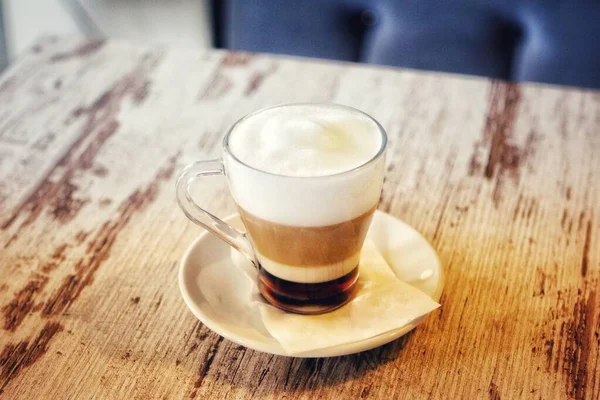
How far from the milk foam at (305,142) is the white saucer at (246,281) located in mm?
113

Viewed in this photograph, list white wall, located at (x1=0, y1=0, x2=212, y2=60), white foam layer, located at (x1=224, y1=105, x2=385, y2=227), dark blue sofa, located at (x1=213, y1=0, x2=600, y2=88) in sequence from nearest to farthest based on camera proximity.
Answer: white foam layer, located at (x1=224, y1=105, x2=385, y2=227) → dark blue sofa, located at (x1=213, y1=0, x2=600, y2=88) → white wall, located at (x1=0, y1=0, x2=212, y2=60)

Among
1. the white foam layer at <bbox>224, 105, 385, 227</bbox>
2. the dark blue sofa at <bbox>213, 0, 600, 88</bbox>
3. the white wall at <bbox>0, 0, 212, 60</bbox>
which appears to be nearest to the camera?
Result: the white foam layer at <bbox>224, 105, 385, 227</bbox>

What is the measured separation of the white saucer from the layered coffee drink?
28 millimetres

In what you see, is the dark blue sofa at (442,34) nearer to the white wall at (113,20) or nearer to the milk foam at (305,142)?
the white wall at (113,20)

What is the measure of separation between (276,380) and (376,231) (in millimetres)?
176

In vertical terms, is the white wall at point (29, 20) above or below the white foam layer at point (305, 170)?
below

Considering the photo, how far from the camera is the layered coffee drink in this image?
44cm

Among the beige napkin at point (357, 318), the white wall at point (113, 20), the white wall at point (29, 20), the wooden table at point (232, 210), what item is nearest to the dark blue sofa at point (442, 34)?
the wooden table at point (232, 210)

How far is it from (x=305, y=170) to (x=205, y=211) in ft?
0.34

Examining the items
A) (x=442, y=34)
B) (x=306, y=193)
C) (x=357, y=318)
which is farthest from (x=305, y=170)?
(x=442, y=34)

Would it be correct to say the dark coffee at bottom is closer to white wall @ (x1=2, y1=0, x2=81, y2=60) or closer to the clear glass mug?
the clear glass mug

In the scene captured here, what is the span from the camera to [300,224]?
456mm

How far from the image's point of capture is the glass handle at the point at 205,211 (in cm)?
50

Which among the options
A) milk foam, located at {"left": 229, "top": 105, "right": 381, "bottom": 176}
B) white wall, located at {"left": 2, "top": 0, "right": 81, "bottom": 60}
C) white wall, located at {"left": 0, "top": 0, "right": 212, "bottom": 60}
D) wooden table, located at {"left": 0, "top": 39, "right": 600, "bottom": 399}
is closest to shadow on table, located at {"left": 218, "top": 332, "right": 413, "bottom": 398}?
wooden table, located at {"left": 0, "top": 39, "right": 600, "bottom": 399}
